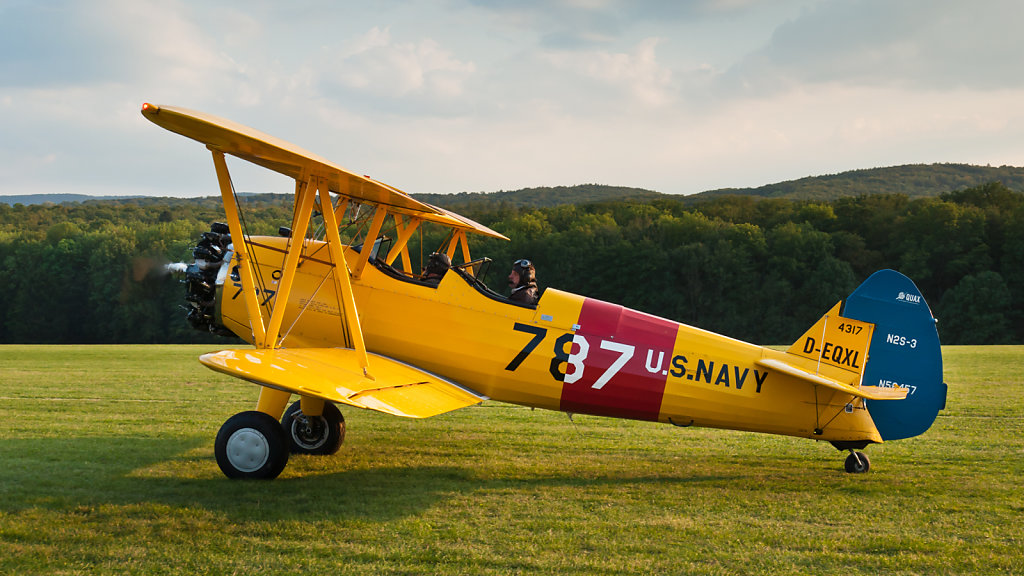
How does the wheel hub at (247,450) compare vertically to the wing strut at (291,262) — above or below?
below

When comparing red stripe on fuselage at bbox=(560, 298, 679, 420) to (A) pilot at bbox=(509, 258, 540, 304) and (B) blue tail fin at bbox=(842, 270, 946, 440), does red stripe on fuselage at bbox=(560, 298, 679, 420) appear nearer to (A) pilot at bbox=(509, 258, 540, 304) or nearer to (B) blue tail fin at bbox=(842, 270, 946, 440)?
(A) pilot at bbox=(509, 258, 540, 304)

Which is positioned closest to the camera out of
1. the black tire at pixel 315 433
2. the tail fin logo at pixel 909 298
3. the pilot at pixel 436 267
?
the tail fin logo at pixel 909 298

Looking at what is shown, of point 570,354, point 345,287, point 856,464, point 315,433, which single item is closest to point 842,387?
point 856,464

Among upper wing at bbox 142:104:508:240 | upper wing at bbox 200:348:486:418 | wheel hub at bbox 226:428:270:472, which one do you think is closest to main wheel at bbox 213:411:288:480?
wheel hub at bbox 226:428:270:472

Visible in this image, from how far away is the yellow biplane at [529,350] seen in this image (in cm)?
607

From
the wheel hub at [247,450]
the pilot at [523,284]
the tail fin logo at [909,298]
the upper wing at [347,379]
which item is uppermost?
the tail fin logo at [909,298]

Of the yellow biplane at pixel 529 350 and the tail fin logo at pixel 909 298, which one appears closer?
the yellow biplane at pixel 529 350

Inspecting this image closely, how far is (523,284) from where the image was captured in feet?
23.1

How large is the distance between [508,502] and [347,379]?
1580mm

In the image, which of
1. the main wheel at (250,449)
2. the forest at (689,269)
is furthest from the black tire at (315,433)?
the forest at (689,269)

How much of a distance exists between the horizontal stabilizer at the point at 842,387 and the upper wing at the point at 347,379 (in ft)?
8.50

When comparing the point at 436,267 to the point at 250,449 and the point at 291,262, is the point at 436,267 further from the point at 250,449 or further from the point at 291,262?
the point at 250,449

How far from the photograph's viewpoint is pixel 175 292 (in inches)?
1880

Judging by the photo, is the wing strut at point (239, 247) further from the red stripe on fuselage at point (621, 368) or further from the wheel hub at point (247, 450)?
the red stripe on fuselage at point (621, 368)
